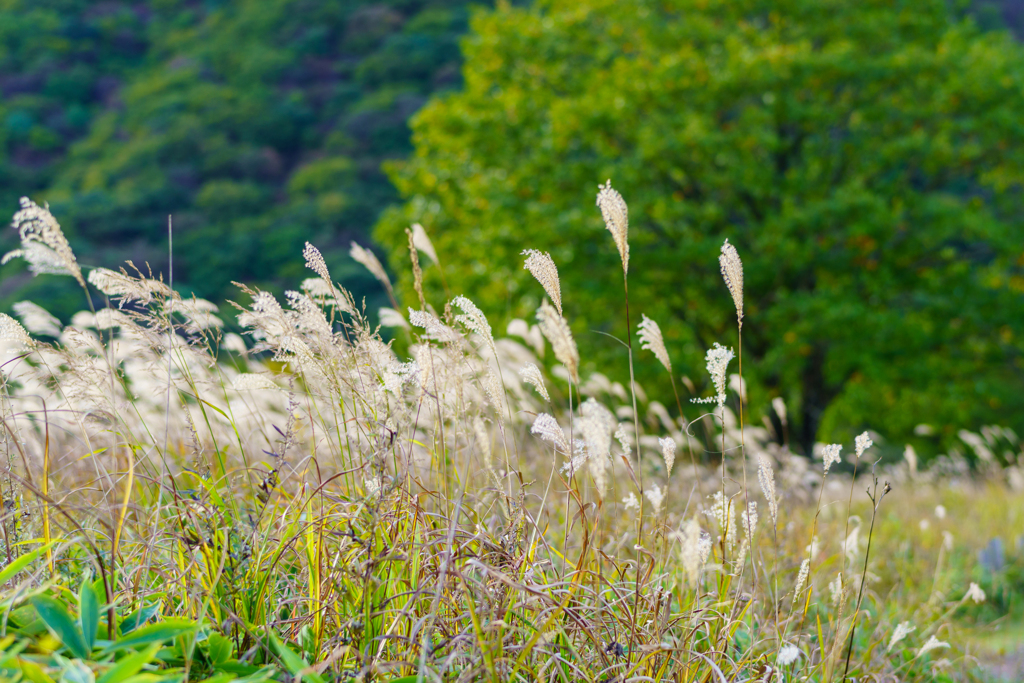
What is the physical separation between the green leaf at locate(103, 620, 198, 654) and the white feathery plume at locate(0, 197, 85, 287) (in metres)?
0.90

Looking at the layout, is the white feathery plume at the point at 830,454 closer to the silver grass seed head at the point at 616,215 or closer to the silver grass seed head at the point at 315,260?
the silver grass seed head at the point at 616,215

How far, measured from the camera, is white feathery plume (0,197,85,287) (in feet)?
5.53

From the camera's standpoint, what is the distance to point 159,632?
116 cm

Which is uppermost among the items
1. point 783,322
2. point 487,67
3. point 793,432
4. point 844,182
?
point 487,67

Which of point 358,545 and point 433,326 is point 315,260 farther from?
point 358,545

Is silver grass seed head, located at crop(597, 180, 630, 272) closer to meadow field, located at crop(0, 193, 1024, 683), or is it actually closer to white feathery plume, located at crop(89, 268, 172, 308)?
meadow field, located at crop(0, 193, 1024, 683)

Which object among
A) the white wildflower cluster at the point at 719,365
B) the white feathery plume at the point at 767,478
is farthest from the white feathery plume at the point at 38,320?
the white feathery plume at the point at 767,478

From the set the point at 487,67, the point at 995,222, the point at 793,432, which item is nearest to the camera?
the point at 995,222

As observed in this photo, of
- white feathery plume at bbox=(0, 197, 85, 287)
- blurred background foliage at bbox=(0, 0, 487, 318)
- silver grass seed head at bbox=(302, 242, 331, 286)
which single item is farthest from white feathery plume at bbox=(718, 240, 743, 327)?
blurred background foliage at bbox=(0, 0, 487, 318)

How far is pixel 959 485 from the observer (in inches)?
280

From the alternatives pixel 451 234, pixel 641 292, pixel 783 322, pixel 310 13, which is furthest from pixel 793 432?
pixel 310 13

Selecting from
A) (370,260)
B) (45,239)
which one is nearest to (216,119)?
(370,260)

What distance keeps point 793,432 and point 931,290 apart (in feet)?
9.32

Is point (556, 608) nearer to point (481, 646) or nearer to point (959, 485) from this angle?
point (481, 646)
